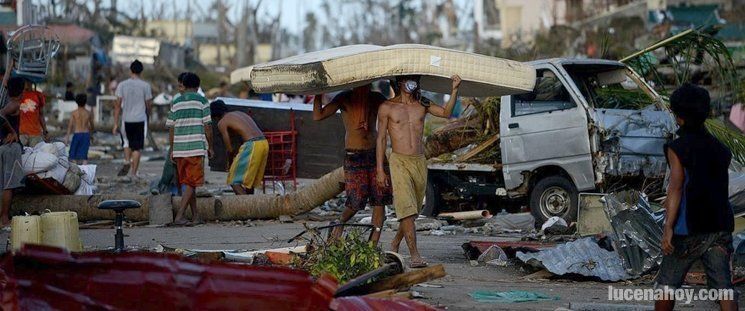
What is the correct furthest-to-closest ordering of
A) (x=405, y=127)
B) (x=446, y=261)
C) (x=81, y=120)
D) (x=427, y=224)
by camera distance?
(x=81, y=120) < (x=427, y=224) < (x=446, y=261) < (x=405, y=127)

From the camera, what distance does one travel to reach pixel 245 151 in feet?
49.8

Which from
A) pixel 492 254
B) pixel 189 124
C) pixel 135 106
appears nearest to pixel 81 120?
pixel 135 106

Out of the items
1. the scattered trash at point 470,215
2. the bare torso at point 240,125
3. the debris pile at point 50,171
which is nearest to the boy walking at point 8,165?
the debris pile at point 50,171

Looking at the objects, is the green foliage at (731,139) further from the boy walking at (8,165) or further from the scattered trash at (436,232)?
the boy walking at (8,165)

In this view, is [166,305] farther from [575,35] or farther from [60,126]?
[575,35]

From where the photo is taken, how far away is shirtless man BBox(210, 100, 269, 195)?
597 inches

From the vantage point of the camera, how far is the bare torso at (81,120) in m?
20.7

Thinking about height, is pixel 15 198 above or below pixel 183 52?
below

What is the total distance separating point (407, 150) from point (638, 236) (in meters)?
2.04

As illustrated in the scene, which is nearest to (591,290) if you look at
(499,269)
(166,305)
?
(499,269)

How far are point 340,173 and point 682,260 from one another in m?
7.12

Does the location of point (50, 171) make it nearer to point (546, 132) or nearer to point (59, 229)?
point (59, 229)

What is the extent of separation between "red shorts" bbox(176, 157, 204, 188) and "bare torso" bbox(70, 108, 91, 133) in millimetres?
7356

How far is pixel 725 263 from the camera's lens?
740 cm
